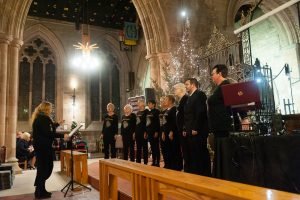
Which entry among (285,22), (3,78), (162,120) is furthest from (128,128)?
(285,22)

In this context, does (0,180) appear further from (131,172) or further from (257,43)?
(257,43)

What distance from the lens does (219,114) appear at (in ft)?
10.3

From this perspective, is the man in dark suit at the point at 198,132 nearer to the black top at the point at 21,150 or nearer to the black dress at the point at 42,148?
the black dress at the point at 42,148

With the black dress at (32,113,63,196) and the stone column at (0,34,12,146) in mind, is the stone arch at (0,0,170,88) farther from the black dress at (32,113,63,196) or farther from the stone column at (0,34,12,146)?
the black dress at (32,113,63,196)

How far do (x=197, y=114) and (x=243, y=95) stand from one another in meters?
1.01

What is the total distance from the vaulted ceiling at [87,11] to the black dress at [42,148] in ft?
32.4

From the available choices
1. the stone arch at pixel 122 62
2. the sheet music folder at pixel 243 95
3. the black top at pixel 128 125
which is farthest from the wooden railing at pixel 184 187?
the stone arch at pixel 122 62

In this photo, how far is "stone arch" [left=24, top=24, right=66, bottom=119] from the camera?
13195 mm

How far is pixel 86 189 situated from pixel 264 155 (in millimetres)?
2979

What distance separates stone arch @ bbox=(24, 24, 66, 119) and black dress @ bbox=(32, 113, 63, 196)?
9.41 metres

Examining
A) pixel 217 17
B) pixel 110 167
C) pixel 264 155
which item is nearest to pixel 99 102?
pixel 217 17

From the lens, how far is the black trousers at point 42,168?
3.99 metres

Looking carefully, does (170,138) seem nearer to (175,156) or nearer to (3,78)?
(175,156)

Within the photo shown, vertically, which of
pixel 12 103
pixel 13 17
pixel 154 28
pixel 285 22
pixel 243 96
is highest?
pixel 285 22
